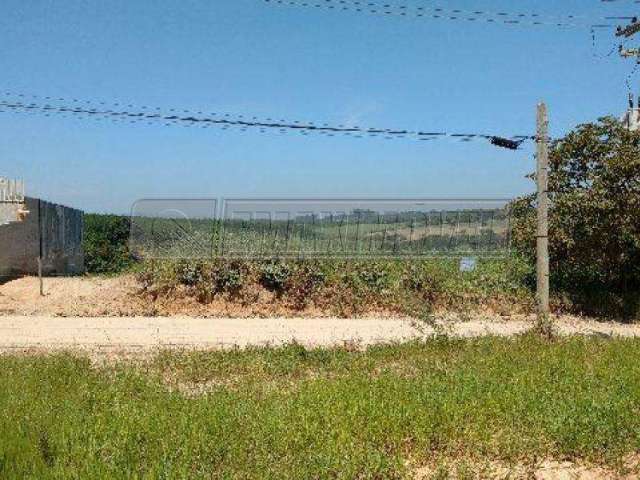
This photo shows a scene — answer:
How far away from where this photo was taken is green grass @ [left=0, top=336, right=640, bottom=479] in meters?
5.39

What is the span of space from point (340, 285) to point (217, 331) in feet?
13.8

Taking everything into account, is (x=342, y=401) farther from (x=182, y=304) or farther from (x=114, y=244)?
(x=114, y=244)

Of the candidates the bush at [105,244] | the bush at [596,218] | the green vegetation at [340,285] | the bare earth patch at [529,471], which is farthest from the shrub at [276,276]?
the bare earth patch at [529,471]

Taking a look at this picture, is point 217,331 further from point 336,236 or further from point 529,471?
point 529,471

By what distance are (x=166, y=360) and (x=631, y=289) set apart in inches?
528

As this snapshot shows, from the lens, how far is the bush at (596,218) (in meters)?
15.3

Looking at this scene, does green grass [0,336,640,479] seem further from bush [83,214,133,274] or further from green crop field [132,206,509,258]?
bush [83,214,133,274]

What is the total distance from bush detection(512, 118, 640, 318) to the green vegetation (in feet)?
5.61

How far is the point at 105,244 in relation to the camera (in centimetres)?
2505

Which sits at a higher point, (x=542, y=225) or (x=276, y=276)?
(x=542, y=225)

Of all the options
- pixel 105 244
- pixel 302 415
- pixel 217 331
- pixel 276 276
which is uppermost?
pixel 105 244

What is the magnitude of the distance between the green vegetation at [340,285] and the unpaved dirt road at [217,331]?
1.06 m

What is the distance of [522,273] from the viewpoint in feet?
58.6

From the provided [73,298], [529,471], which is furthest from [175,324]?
[529,471]
